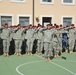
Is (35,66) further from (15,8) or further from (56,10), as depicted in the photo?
(56,10)

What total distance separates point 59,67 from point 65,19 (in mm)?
11576

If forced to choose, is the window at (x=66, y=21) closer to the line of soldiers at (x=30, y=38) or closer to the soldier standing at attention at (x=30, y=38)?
the line of soldiers at (x=30, y=38)

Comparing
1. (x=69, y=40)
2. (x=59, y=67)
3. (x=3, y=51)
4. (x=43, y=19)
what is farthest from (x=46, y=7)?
(x=59, y=67)

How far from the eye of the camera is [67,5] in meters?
25.4

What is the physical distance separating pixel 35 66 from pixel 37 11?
35.4 feet

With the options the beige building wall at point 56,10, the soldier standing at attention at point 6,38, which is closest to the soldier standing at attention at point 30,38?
the soldier standing at attention at point 6,38

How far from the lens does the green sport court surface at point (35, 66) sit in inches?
517

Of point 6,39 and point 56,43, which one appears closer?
point 56,43

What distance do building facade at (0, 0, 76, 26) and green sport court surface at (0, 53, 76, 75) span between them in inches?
278

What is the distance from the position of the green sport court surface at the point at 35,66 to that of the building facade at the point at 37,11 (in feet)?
23.2

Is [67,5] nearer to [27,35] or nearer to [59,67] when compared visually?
[27,35]

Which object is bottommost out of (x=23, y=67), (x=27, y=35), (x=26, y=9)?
(x=23, y=67)

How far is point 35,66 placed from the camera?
48.3 feet

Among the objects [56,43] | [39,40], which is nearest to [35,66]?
[56,43]
